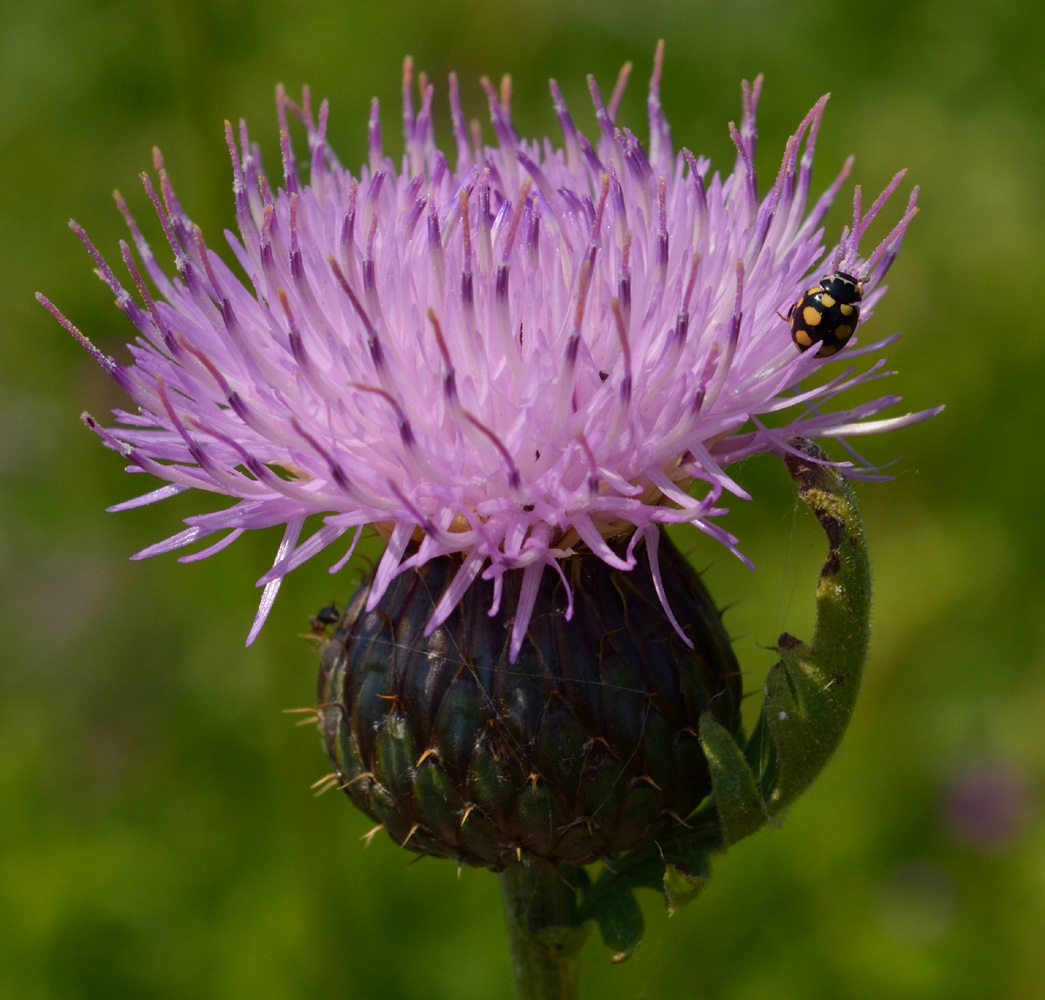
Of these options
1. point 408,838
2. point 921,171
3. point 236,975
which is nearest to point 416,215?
point 408,838

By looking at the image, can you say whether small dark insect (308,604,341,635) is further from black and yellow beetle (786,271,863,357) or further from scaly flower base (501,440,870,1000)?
black and yellow beetle (786,271,863,357)

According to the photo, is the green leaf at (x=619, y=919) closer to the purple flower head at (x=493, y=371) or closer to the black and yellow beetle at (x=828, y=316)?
the purple flower head at (x=493, y=371)

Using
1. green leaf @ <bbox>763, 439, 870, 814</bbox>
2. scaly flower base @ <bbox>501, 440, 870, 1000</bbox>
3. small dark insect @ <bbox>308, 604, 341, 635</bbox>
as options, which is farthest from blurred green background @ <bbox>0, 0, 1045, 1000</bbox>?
green leaf @ <bbox>763, 439, 870, 814</bbox>

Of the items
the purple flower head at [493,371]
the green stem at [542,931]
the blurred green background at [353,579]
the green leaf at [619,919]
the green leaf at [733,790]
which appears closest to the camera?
the green leaf at [733,790]

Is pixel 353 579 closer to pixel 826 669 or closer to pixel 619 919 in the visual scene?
pixel 619 919

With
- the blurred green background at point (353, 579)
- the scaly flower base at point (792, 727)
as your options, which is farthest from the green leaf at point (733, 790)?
the blurred green background at point (353, 579)
